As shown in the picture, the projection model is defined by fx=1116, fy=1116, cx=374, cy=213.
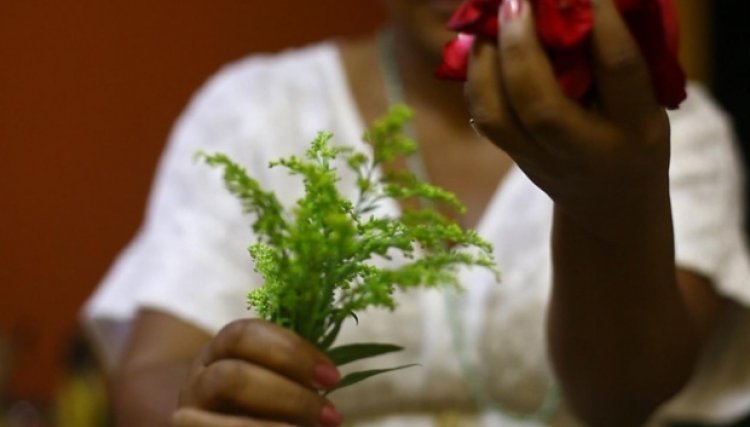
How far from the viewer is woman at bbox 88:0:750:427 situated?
1.18 feet

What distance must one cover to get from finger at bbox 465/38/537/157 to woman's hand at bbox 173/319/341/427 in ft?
0.31

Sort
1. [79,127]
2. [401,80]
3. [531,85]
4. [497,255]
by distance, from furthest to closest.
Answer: [79,127] → [401,80] → [497,255] → [531,85]

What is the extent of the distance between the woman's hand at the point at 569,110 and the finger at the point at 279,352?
9 cm

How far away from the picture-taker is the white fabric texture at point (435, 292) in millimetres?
711

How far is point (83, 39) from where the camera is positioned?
4.61ft

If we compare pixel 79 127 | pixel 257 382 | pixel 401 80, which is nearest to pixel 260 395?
pixel 257 382

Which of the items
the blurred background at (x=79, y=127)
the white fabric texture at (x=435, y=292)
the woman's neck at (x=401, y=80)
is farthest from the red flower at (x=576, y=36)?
the blurred background at (x=79, y=127)

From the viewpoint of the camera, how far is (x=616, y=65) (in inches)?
13.7

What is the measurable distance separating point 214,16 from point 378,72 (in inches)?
24.6

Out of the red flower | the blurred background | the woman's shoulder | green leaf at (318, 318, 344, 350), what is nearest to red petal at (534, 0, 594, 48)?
the red flower

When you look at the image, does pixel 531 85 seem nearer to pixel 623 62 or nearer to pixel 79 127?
pixel 623 62

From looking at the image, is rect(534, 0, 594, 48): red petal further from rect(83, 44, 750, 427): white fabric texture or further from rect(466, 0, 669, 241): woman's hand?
rect(83, 44, 750, 427): white fabric texture

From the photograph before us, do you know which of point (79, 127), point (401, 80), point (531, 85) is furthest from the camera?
point (79, 127)

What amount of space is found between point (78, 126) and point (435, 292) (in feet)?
2.62
